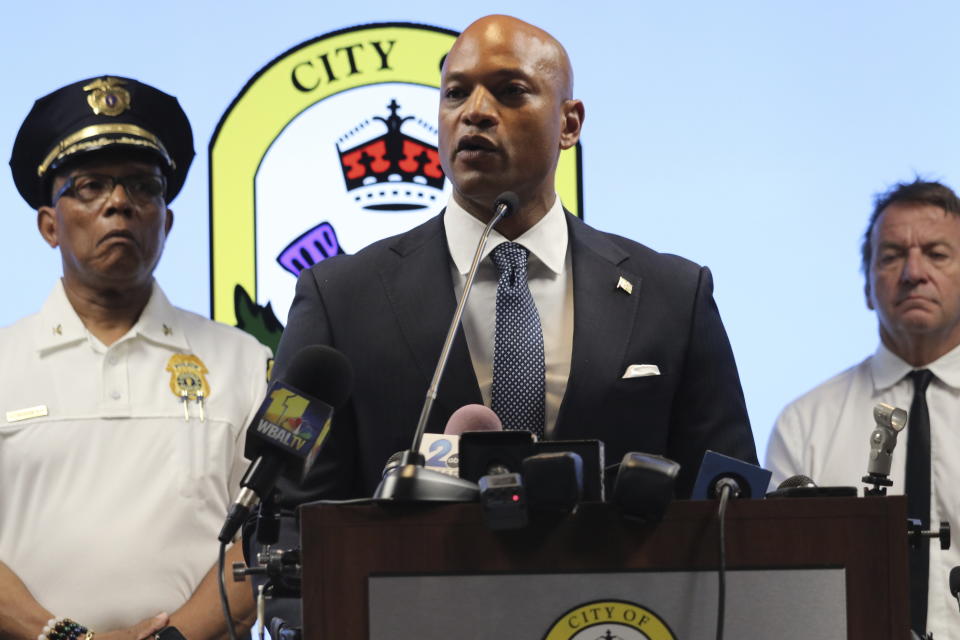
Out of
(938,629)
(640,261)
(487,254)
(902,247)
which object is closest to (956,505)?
(938,629)

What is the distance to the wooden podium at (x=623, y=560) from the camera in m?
1.37

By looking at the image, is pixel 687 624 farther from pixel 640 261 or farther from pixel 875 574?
pixel 640 261

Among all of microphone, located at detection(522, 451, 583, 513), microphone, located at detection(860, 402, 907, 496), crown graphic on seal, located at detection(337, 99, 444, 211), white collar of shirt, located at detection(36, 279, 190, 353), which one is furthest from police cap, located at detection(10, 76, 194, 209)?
microphone, located at detection(522, 451, 583, 513)

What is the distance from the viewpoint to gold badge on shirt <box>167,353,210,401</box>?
2965 millimetres

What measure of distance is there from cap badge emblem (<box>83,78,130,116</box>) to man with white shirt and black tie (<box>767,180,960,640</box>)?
181cm

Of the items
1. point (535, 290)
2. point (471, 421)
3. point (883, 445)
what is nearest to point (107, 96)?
point (535, 290)

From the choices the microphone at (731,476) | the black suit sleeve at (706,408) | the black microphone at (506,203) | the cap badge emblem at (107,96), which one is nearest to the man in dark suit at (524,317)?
the black suit sleeve at (706,408)

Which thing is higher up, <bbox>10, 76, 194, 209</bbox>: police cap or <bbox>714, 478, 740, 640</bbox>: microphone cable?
<bbox>10, 76, 194, 209</bbox>: police cap

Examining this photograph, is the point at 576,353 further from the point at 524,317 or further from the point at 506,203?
the point at 506,203

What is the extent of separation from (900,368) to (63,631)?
2135 mm

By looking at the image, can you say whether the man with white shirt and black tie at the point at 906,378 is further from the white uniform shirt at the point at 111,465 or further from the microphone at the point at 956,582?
the white uniform shirt at the point at 111,465

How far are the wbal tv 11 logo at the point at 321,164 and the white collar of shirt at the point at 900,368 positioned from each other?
897 millimetres

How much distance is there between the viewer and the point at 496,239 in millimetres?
2330

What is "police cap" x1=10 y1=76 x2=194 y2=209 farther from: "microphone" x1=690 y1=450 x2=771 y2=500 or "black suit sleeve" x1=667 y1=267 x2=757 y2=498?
"microphone" x1=690 y1=450 x2=771 y2=500
